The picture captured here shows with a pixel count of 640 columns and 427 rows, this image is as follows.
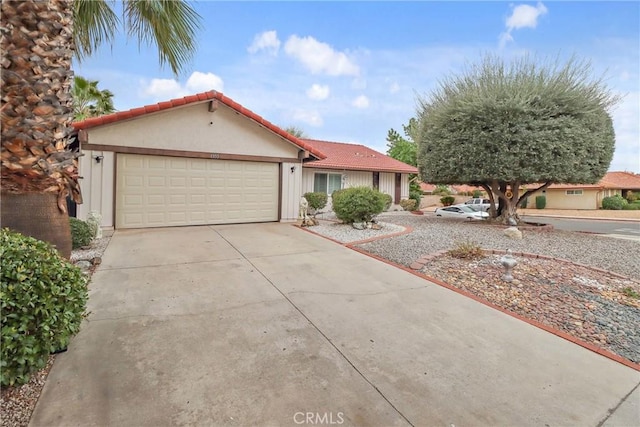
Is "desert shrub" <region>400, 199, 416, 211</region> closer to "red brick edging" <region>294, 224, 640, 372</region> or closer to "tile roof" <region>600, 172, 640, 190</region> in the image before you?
"red brick edging" <region>294, 224, 640, 372</region>

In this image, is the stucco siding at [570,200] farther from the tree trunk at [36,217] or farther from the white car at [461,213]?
the tree trunk at [36,217]

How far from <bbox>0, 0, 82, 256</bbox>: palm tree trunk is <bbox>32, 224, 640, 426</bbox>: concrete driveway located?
1363 mm

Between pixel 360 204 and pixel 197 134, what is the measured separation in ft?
18.5

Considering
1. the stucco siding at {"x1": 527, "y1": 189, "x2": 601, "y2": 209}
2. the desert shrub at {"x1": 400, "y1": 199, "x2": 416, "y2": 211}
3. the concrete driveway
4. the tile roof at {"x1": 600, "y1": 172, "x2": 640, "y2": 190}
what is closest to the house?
the concrete driveway

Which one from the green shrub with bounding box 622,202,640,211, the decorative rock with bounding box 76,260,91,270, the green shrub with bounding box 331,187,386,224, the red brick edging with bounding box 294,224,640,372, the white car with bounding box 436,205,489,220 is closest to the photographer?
the red brick edging with bounding box 294,224,640,372

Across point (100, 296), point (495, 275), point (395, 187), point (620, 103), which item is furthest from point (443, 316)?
point (395, 187)

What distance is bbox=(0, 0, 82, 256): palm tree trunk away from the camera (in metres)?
3.22

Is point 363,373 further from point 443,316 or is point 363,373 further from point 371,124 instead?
point 371,124

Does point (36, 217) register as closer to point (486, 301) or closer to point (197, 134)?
point (486, 301)

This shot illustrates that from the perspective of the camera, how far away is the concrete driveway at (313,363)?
212 cm

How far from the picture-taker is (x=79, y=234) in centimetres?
642

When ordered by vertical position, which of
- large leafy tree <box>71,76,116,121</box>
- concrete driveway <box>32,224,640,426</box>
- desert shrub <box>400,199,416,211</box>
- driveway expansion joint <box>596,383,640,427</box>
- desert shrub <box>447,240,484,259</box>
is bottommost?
driveway expansion joint <box>596,383,640,427</box>

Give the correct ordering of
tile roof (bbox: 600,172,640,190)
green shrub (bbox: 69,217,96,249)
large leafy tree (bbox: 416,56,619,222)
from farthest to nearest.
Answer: tile roof (bbox: 600,172,640,190)
large leafy tree (bbox: 416,56,619,222)
green shrub (bbox: 69,217,96,249)

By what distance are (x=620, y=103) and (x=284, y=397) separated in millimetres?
14090
